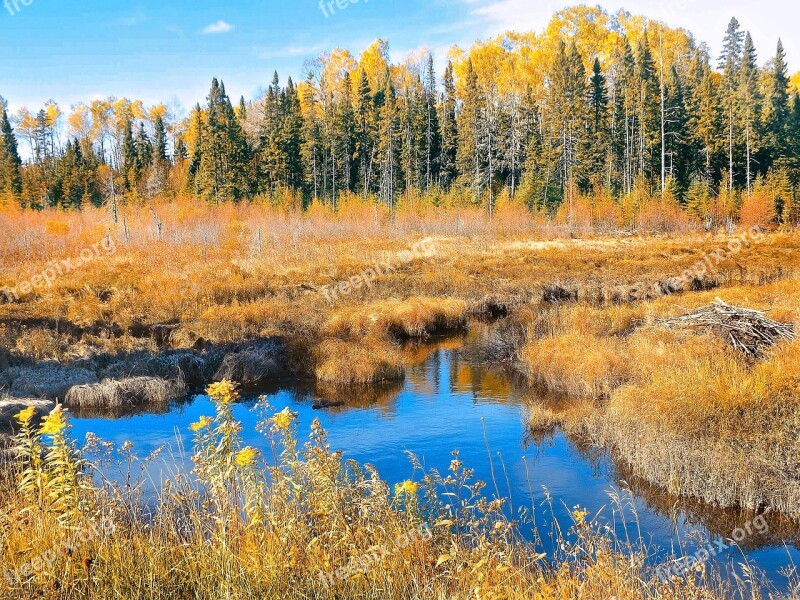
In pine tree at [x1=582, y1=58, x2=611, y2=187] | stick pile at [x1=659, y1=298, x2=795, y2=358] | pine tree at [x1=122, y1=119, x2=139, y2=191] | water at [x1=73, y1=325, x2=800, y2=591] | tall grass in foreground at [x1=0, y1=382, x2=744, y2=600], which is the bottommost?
water at [x1=73, y1=325, x2=800, y2=591]

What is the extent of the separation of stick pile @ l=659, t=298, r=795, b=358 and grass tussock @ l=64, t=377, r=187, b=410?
1046cm

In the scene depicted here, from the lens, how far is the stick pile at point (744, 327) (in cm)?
1125

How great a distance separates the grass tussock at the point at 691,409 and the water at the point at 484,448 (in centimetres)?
33

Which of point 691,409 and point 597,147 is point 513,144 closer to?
point 597,147

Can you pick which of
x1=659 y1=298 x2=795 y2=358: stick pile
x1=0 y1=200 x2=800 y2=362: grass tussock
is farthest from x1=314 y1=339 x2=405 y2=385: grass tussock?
x1=659 y1=298 x2=795 y2=358: stick pile

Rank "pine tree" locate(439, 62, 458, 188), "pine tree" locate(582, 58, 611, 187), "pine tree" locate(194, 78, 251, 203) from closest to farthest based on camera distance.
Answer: "pine tree" locate(582, 58, 611, 187)
"pine tree" locate(194, 78, 251, 203)
"pine tree" locate(439, 62, 458, 188)

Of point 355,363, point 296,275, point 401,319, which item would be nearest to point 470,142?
point 296,275

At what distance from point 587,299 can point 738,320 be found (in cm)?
1055

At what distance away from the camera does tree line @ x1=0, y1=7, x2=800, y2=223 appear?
163ft

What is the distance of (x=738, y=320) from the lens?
39.4ft

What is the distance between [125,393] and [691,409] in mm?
9851

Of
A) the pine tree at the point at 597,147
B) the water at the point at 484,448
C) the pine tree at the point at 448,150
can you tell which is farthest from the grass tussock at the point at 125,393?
the pine tree at the point at 448,150

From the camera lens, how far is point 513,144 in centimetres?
5334

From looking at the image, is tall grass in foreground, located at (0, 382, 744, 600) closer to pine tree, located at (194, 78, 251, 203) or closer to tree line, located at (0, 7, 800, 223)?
tree line, located at (0, 7, 800, 223)
